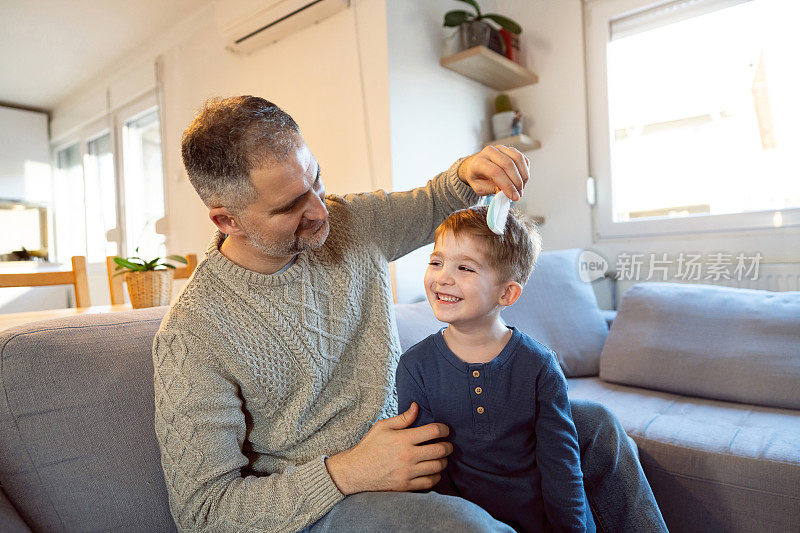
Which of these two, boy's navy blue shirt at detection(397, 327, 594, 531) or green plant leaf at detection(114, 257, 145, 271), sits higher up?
green plant leaf at detection(114, 257, 145, 271)

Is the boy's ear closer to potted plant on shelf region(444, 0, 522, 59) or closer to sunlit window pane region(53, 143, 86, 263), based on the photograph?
potted plant on shelf region(444, 0, 522, 59)

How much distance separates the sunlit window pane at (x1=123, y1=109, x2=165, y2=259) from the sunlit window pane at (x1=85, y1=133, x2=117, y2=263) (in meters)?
0.39

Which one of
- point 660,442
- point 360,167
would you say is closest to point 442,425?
point 660,442

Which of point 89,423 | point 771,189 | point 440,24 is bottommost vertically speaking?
point 89,423

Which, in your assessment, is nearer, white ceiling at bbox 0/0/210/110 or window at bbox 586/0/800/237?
window at bbox 586/0/800/237

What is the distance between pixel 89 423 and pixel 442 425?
24.8 inches

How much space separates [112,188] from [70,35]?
1345 mm

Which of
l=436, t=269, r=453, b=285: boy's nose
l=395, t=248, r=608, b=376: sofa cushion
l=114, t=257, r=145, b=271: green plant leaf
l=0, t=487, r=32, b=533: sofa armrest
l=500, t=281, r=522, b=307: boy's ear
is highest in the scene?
l=114, t=257, r=145, b=271: green plant leaf

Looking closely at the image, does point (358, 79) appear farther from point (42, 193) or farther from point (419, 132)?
point (42, 193)

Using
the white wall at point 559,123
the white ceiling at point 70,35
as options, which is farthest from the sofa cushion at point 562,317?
the white ceiling at point 70,35

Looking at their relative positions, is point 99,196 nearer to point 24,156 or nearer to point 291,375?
point 24,156

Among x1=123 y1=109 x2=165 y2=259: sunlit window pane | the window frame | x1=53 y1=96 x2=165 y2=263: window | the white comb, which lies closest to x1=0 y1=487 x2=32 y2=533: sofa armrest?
the white comb

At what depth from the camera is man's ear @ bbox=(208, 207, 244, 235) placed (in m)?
0.98

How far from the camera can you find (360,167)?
2420 millimetres
